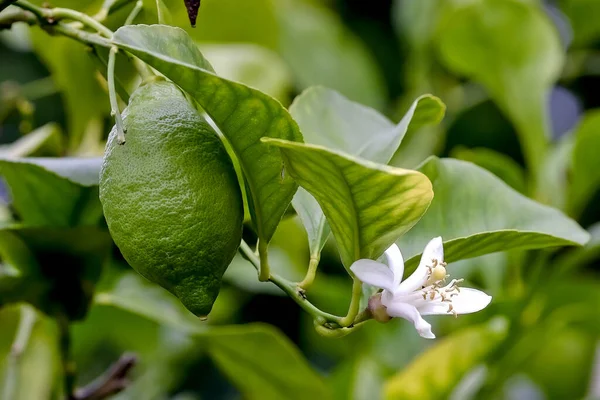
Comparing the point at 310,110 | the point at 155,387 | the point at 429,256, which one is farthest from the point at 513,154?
the point at 429,256

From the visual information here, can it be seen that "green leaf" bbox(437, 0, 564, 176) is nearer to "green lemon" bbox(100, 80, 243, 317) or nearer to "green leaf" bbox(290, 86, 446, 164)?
"green leaf" bbox(290, 86, 446, 164)

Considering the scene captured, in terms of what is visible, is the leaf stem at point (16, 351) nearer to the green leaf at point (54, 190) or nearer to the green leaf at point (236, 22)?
the green leaf at point (54, 190)

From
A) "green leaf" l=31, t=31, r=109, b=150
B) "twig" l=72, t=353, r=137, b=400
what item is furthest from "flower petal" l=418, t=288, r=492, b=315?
"green leaf" l=31, t=31, r=109, b=150

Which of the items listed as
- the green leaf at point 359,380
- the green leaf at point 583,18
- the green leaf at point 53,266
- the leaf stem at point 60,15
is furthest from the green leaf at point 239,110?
the green leaf at point 583,18

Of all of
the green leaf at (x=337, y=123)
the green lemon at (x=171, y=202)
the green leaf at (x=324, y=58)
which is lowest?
the green leaf at (x=324, y=58)

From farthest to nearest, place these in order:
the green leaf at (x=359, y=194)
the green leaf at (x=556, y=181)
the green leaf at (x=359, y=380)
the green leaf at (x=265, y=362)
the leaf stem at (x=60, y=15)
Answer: the green leaf at (x=556, y=181), the green leaf at (x=359, y=380), the green leaf at (x=265, y=362), the leaf stem at (x=60, y=15), the green leaf at (x=359, y=194)

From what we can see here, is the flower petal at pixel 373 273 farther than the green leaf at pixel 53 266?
No

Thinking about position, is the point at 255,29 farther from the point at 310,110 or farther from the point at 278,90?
the point at 310,110
